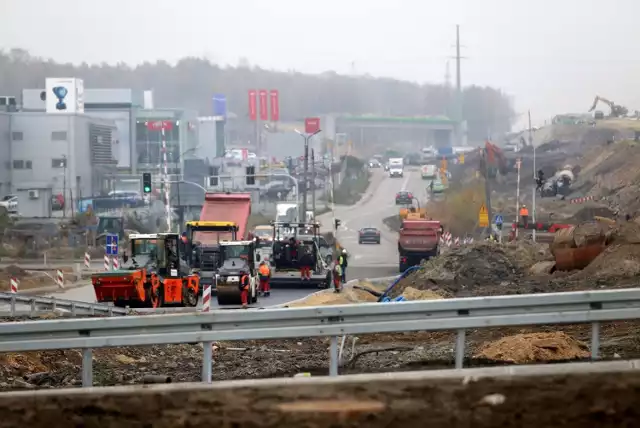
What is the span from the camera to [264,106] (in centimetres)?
12975

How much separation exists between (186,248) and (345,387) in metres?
32.8

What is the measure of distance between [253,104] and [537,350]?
388ft

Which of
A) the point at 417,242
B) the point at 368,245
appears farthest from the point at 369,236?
the point at 417,242

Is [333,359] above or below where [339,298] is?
above

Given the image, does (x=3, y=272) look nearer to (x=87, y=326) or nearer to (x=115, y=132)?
(x=87, y=326)

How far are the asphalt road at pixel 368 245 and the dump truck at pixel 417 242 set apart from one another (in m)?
1.01

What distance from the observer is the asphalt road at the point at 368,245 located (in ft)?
130

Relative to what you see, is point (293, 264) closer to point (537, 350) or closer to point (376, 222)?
point (537, 350)

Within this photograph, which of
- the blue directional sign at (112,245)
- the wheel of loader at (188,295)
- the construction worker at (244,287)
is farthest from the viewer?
the blue directional sign at (112,245)

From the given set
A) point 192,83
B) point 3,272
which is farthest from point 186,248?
point 192,83

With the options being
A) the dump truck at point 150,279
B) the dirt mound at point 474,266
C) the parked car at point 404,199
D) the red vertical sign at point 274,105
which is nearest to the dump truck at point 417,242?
the dirt mound at point 474,266

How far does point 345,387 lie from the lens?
7.54m

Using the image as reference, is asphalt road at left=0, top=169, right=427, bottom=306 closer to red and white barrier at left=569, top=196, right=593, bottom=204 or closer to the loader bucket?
the loader bucket

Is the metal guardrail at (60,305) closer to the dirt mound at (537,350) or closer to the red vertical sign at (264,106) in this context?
the dirt mound at (537,350)
